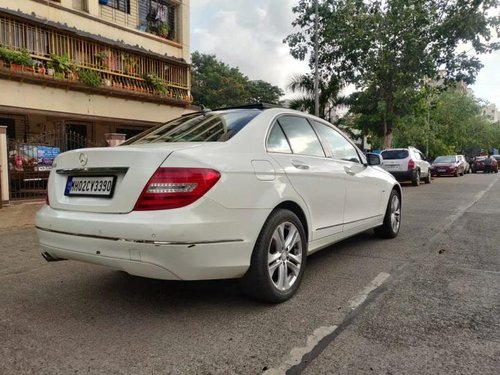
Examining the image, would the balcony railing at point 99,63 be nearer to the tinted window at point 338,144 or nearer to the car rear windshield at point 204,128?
the car rear windshield at point 204,128

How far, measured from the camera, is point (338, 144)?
4.96m

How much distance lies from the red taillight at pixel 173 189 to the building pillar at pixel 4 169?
8.76 meters

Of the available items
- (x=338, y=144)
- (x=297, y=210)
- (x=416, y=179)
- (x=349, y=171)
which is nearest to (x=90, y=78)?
(x=338, y=144)

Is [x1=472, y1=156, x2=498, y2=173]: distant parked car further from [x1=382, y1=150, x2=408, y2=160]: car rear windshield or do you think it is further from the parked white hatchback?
the parked white hatchback

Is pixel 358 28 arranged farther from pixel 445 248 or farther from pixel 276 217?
pixel 276 217

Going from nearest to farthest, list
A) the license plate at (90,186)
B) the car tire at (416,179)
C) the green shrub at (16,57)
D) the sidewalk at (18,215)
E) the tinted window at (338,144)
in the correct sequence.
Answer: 1. the license plate at (90,186)
2. the tinted window at (338,144)
3. the sidewalk at (18,215)
4. the green shrub at (16,57)
5. the car tire at (416,179)

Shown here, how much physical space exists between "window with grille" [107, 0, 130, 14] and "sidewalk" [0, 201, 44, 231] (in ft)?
28.3

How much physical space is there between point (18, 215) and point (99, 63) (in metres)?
7.04

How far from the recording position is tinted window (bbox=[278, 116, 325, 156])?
4.05 m

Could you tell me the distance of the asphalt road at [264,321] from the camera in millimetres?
2598

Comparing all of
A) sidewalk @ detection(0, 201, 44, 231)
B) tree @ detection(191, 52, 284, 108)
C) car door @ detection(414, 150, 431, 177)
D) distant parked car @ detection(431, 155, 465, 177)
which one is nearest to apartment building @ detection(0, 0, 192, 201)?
sidewalk @ detection(0, 201, 44, 231)

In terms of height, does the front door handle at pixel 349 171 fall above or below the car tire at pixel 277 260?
above

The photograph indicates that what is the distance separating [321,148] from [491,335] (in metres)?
2.27

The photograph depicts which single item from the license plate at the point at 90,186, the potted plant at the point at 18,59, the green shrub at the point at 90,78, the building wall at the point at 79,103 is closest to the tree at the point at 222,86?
the building wall at the point at 79,103
